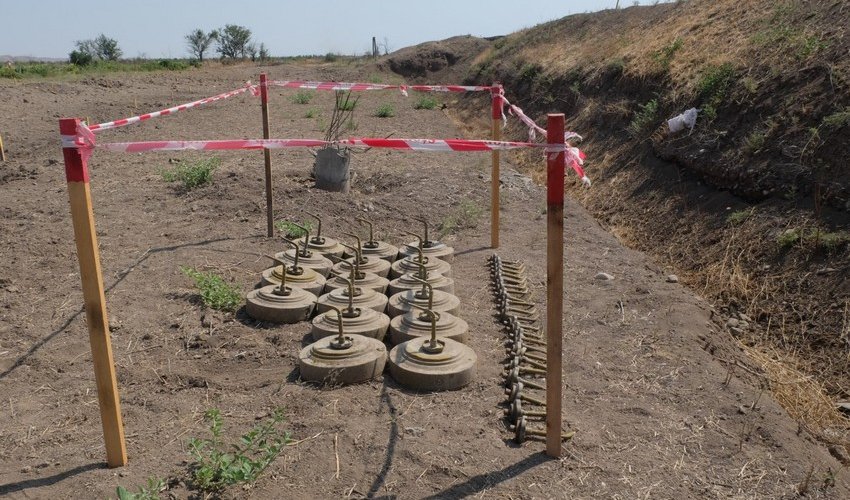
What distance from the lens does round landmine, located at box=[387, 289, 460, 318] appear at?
507 cm

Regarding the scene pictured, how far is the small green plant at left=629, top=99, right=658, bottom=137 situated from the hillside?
21 millimetres

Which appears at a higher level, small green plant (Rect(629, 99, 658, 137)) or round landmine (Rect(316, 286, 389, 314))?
small green plant (Rect(629, 99, 658, 137))

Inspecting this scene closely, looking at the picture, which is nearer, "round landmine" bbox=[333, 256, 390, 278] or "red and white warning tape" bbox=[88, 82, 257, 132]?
"red and white warning tape" bbox=[88, 82, 257, 132]

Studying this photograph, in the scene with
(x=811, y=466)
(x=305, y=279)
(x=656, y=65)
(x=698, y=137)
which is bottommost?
(x=811, y=466)

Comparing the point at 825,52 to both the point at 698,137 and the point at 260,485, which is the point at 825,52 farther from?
the point at 260,485

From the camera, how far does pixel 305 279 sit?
5512mm

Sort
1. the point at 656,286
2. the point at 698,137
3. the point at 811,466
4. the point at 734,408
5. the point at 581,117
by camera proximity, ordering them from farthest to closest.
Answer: the point at 581,117 → the point at 698,137 → the point at 656,286 → the point at 734,408 → the point at 811,466

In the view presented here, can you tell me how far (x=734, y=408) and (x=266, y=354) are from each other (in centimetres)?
300

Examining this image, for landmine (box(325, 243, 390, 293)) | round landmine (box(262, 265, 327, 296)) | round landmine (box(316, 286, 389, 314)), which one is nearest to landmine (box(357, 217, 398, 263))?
landmine (box(325, 243, 390, 293))

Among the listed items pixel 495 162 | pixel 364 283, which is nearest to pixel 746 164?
pixel 495 162

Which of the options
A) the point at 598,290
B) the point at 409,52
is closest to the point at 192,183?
the point at 598,290

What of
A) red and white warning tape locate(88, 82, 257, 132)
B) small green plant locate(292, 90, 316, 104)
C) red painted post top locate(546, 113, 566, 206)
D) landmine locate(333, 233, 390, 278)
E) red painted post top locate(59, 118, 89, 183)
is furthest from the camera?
small green plant locate(292, 90, 316, 104)

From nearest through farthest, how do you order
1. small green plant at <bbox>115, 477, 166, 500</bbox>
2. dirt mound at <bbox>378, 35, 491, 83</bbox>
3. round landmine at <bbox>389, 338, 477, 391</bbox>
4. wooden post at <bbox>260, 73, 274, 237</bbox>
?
small green plant at <bbox>115, 477, 166, 500</bbox>
round landmine at <bbox>389, 338, 477, 391</bbox>
wooden post at <bbox>260, 73, 274, 237</bbox>
dirt mound at <bbox>378, 35, 491, 83</bbox>

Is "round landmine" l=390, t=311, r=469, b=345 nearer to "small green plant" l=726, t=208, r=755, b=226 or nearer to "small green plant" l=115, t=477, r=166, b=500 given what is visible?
"small green plant" l=115, t=477, r=166, b=500
